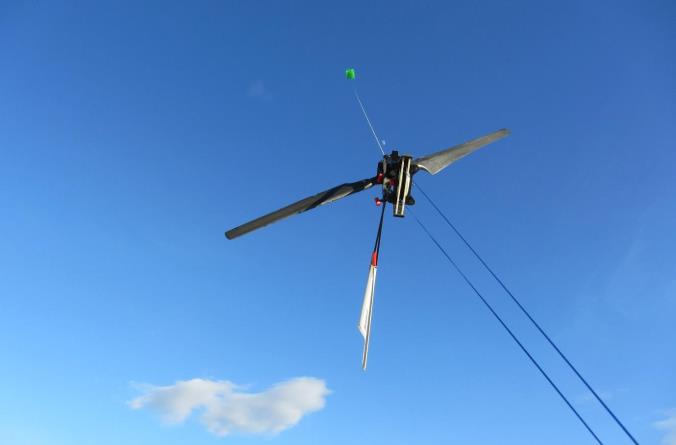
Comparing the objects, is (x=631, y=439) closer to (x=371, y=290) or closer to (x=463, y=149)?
(x=371, y=290)

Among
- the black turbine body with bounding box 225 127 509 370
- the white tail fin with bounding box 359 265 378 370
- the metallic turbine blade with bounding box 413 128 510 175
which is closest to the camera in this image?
the white tail fin with bounding box 359 265 378 370

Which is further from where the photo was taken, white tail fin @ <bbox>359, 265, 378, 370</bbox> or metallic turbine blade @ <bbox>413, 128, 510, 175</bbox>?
metallic turbine blade @ <bbox>413, 128, 510, 175</bbox>

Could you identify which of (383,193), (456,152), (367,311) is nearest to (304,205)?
(383,193)

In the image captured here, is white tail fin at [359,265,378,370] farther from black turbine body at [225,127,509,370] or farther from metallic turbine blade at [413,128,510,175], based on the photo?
metallic turbine blade at [413,128,510,175]

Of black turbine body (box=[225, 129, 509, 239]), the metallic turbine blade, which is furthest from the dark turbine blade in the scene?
the metallic turbine blade

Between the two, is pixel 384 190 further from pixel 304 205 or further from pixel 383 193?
pixel 304 205

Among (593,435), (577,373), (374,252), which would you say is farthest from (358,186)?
(593,435)
